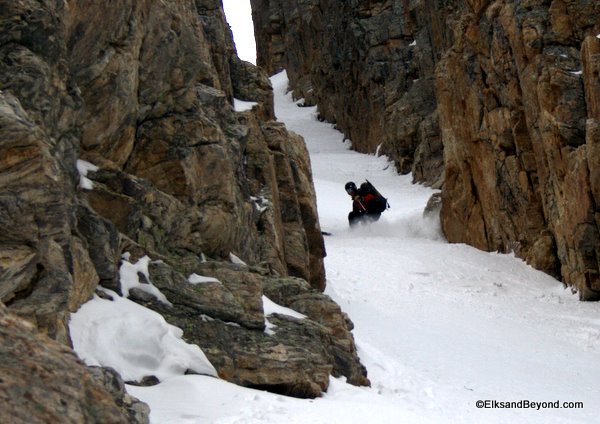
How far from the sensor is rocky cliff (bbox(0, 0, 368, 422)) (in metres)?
5.72

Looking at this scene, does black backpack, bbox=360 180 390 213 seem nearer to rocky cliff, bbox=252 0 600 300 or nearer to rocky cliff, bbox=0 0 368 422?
rocky cliff, bbox=252 0 600 300

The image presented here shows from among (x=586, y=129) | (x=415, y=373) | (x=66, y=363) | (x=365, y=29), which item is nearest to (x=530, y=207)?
(x=586, y=129)

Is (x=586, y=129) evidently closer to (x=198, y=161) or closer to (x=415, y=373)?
(x=415, y=373)

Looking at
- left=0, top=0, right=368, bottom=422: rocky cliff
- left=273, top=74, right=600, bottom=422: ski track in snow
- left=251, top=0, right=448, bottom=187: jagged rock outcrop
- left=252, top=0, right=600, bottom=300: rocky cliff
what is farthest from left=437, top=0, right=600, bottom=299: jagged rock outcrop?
left=251, top=0, right=448, bottom=187: jagged rock outcrop

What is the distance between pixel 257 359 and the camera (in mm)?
7605

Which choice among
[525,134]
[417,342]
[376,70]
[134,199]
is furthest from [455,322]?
[376,70]

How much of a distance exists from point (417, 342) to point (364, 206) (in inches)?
436

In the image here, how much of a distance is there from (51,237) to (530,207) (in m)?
13.4

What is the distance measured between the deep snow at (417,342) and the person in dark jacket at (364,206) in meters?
0.32

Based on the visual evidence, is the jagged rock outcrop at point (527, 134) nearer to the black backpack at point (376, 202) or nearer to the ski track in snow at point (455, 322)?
the ski track in snow at point (455, 322)

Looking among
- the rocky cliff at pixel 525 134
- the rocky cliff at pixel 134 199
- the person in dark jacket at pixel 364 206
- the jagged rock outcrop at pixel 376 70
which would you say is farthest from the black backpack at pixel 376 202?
the rocky cliff at pixel 134 199

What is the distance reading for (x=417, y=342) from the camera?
1215 centimetres

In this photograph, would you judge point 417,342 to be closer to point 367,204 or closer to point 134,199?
point 134,199

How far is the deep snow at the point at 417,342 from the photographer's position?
661cm
